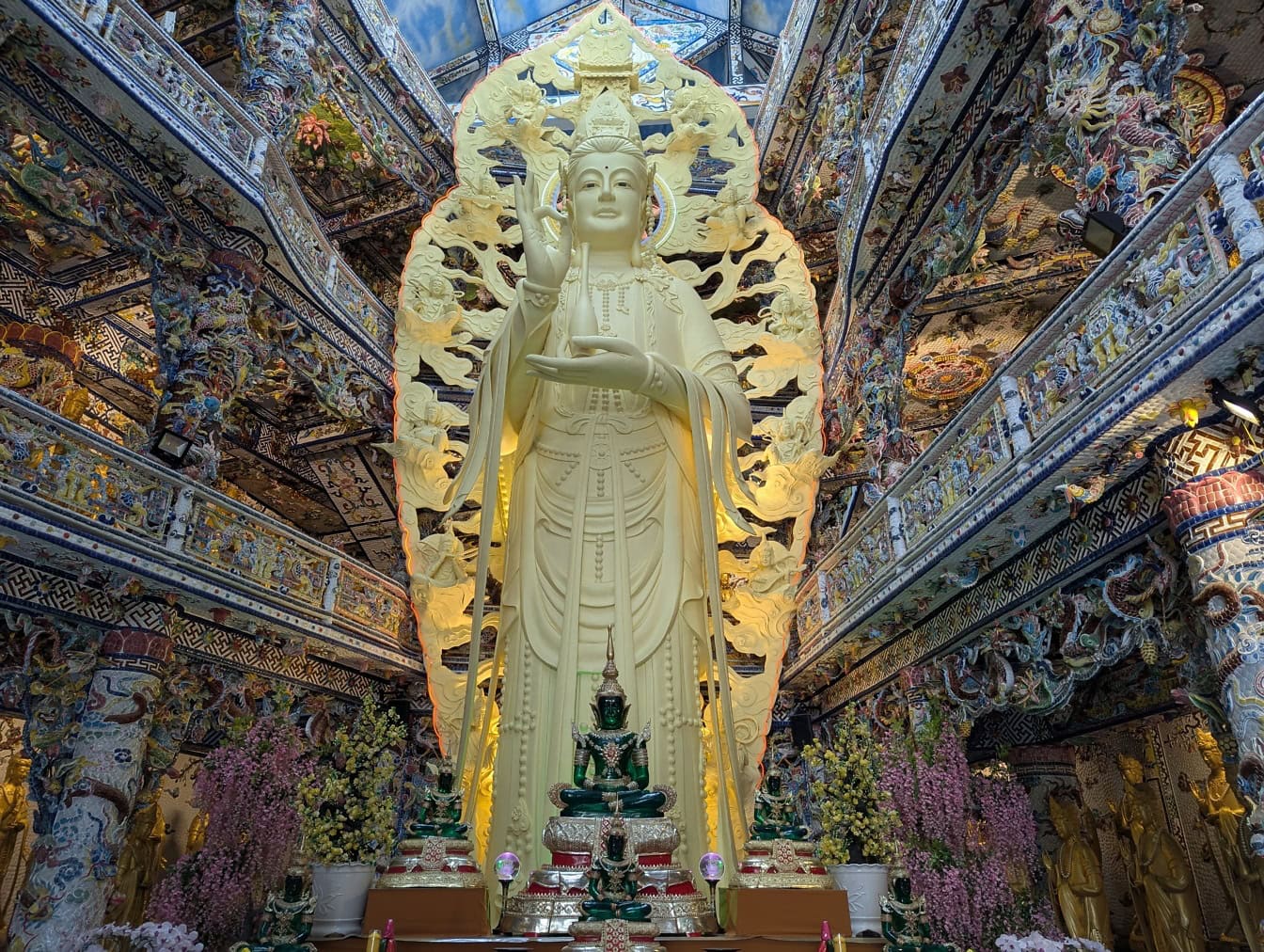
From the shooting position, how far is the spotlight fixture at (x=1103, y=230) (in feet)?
11.8

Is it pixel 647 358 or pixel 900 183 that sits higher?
pixel 900 183

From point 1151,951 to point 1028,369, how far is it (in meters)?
5.75

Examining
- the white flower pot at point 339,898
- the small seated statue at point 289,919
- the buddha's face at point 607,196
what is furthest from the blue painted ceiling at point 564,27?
the small seated statue at point 289,919

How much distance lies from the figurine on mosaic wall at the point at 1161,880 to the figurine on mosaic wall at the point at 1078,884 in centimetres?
34

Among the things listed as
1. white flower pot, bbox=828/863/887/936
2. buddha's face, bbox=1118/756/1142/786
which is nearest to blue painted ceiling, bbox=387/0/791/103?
buddha's face, bbox=1118/756/1142/786

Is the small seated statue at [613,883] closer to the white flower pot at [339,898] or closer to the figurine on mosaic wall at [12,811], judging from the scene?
the white flower pot at [339,898]

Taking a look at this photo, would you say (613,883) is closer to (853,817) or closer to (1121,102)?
(853,817)

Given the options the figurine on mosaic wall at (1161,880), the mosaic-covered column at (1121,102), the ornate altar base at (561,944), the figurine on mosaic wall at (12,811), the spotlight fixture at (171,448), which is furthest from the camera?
the figurine on mosaic wall at (12,811)

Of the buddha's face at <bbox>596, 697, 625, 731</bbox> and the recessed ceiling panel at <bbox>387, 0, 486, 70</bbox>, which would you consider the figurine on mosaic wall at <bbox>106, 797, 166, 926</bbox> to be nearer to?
the buddha's face at <bbox>596, 697, 625, 731</bbox>

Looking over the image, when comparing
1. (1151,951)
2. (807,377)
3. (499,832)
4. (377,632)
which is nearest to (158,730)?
(377,632)

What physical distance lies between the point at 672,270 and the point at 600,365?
6.25 feet

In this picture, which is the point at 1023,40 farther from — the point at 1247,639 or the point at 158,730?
the point at 158,730

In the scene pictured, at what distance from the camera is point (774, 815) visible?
10.4ft

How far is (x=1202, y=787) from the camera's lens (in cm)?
677
